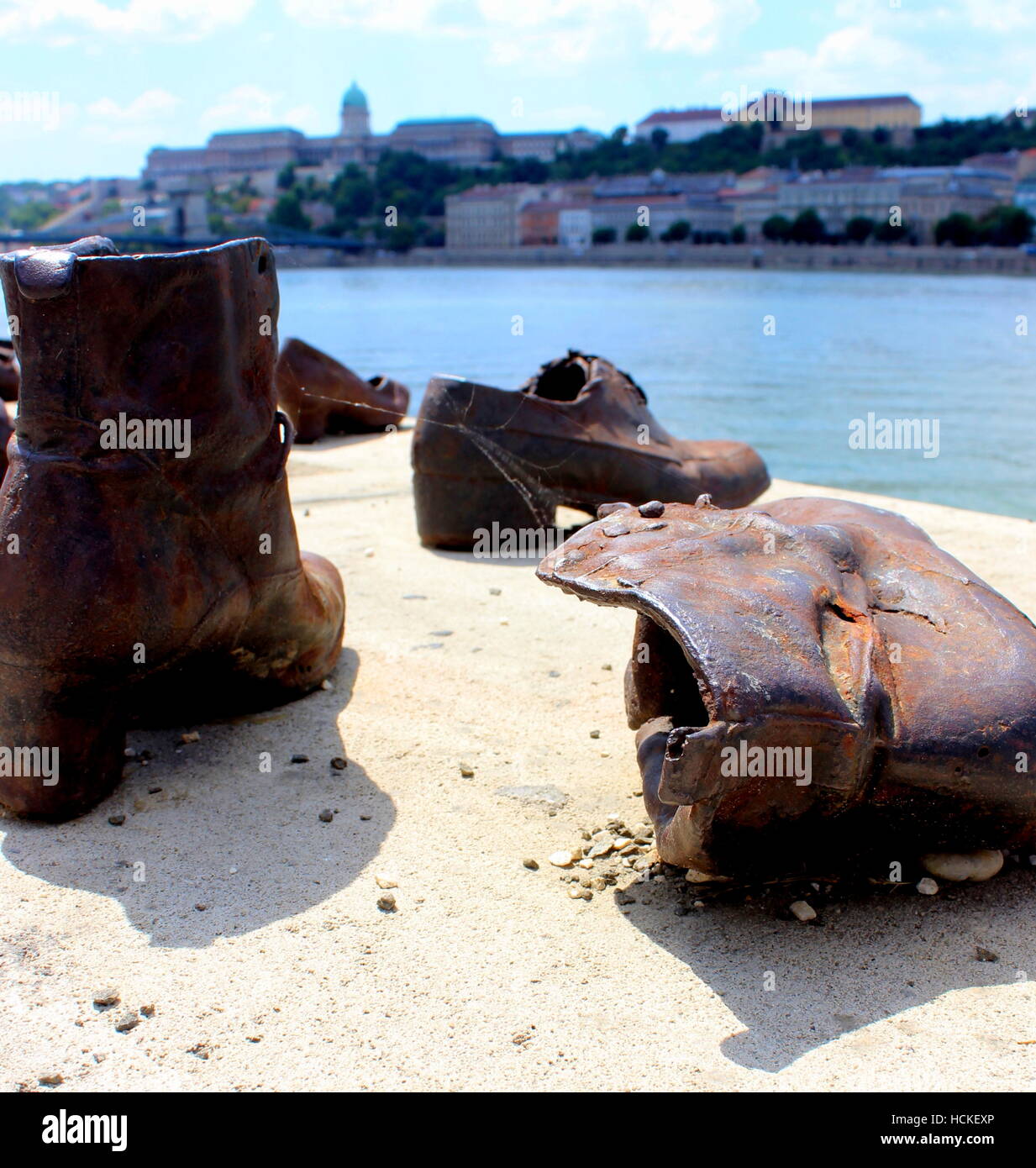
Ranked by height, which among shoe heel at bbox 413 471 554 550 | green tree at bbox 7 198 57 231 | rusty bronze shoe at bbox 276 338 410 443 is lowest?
shoe heel at bbox 413 471 554 550

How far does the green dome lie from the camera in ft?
363

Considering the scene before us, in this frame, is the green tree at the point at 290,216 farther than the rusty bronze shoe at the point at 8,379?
Yes

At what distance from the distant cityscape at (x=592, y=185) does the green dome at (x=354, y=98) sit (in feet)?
0.46

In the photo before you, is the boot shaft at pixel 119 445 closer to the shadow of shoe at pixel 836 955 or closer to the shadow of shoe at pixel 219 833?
the shadow of shoe at pixel 219 833

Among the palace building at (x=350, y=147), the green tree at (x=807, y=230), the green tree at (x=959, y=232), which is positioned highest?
the palace building at (x=350, y=147)

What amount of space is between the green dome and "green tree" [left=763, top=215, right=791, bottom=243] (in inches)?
2161

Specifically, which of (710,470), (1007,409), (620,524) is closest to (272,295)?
(620,524)

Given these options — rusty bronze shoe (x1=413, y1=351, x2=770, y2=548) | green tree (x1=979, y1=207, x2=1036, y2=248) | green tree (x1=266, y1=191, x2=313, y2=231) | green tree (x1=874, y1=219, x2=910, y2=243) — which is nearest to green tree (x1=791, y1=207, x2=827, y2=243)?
green tree (x1=874, y1=219, x2=910, y2=243)

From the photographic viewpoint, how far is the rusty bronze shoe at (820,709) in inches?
71.0

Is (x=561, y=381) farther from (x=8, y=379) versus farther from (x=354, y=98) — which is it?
(x=354, y=98)
